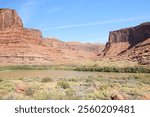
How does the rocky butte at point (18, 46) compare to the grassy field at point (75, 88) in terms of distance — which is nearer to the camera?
the grassy field at point (75, 88)

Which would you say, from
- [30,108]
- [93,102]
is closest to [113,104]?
[93,102]

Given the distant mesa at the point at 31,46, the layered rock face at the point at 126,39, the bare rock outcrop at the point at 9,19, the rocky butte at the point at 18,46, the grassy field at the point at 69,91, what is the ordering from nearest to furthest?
1. the grassy field at the point at 69,91
2. the distant mesa at the point at 31,46
3. the rocky butte at the point at 18,46
4. the bare rock outcrop at the point at 9,19
5. the layered rock face at the point at 126,39

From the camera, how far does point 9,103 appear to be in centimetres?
1010

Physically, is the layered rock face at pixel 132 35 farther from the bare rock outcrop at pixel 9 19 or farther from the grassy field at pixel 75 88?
the grassy field at pixel 75 88

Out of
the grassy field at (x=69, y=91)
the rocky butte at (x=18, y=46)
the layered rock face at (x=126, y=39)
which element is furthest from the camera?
the layered rock face at (x=126, y=39)

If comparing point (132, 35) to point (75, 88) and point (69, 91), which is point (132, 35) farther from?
point (69, 91)

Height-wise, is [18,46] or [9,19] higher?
[9,19]

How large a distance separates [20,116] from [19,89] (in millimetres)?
8882

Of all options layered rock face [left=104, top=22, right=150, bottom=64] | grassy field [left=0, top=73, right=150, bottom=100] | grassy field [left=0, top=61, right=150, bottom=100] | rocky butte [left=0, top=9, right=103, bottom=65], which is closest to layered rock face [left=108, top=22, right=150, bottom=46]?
layered rock face [left=104, top=22, right=150, bottom=64]

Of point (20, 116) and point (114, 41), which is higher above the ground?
point (114, 41)

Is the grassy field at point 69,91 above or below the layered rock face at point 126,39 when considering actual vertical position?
below

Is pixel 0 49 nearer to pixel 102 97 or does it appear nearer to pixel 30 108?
pixel 102 97

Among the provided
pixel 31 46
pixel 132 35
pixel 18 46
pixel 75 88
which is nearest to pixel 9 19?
pixel 31 46

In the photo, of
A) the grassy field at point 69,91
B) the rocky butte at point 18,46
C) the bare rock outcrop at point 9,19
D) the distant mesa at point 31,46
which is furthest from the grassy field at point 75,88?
the bare rock outcrop at point 9,19
